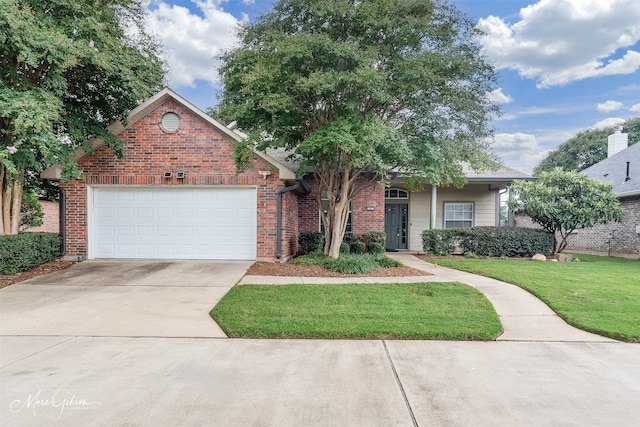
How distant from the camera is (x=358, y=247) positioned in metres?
11.8

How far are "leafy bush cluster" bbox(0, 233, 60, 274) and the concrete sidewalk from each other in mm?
5217

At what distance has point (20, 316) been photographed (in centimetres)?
507

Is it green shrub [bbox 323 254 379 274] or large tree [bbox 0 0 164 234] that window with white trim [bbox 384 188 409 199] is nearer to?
green shrub [bbox 323 254 379 274]

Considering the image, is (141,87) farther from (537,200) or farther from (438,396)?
(537,200)

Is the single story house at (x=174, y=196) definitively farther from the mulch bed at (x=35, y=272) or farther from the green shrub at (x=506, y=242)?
the green shrub at (x=506, y=242)

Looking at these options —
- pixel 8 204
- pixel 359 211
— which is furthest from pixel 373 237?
pixel 8 204

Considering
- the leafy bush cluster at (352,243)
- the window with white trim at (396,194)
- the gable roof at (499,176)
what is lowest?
the leafy bush cluster at (352,243)

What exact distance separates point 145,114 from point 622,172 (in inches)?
774

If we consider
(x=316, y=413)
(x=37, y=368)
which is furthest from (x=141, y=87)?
(x=316, y=413)

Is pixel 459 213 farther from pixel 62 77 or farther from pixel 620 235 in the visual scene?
pixel 62 77

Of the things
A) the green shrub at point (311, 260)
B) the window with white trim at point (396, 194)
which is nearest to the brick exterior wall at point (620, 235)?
the window with white trim at point (396, 194)

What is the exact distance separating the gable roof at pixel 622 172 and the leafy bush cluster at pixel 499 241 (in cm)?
394

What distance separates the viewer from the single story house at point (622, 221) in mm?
13289

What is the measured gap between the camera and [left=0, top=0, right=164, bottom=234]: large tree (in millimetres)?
6500
